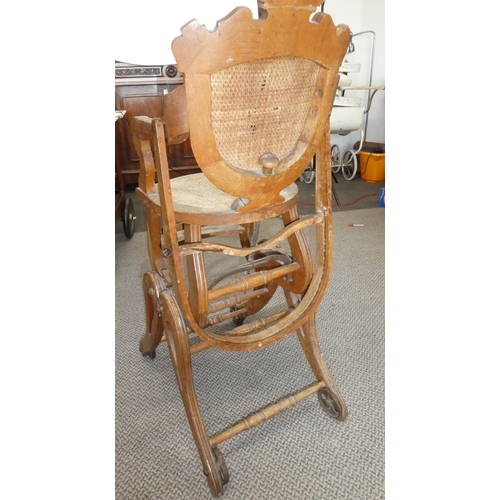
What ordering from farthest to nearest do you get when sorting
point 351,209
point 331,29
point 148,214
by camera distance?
point 351,209 < point 148,214 < point 331,29

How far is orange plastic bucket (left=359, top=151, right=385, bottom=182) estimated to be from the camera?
10.7ft

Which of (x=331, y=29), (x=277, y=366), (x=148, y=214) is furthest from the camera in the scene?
(x=277, y=366)

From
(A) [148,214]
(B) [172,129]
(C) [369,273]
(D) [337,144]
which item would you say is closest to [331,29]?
(B) [172,129]

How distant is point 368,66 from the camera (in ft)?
12.0

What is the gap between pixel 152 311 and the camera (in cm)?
107

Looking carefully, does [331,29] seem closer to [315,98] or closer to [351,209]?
[315,98]

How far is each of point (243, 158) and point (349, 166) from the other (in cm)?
313

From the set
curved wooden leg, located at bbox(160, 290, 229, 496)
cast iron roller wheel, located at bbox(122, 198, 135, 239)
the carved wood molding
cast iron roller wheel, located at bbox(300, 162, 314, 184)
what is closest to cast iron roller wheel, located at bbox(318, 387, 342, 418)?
curved wooden leg, located at bbox(160, 290, 229, 496)

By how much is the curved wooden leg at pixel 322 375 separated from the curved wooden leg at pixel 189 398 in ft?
1.03

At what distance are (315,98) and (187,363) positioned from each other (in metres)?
0.61

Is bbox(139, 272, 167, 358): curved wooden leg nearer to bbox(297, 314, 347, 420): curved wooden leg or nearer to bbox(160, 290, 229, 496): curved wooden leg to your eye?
bbox(160, 290, 229, 496): curved wooden leg

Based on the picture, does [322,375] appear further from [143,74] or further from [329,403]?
[143,74]

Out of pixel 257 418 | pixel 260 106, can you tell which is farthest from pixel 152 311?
pixel 260 106

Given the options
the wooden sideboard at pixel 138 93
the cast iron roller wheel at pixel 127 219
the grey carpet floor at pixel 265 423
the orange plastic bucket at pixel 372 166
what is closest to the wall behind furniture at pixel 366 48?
the orange plastic bucket at pixel 372 166
